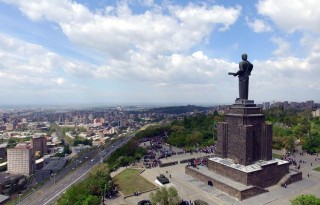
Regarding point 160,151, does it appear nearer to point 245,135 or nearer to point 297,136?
point 245,135

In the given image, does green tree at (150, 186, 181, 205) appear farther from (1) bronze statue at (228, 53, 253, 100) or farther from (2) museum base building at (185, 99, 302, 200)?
(1) bronze statue at (228, 53, 253, 100)

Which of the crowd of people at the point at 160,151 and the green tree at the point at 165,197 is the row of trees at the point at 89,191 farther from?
the crowd of people at the point at 160,151

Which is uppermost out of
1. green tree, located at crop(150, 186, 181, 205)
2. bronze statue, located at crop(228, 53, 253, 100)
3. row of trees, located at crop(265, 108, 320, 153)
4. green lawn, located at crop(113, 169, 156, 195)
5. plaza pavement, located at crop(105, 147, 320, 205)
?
bronze statue, located at crop(228, 53, 253, 100)

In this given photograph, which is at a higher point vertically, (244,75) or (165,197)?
(244,75)

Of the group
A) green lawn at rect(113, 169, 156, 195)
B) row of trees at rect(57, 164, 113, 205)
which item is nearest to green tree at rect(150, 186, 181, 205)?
row of trees at rect(57, 164, 113, 205)

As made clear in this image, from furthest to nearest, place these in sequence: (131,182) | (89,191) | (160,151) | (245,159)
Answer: (160,151) < (131,182) < (245,159) < (89,191)

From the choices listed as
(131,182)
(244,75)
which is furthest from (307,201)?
(131,182)
